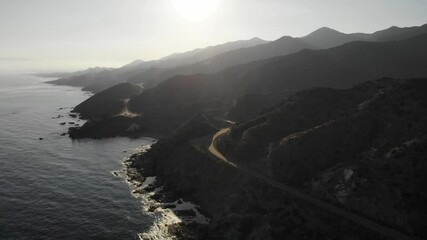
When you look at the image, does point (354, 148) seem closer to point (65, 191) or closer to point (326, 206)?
point (326, 206)

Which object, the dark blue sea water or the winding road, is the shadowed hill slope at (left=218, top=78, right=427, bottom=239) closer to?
the winding road

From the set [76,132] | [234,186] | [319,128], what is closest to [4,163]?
[76,132]

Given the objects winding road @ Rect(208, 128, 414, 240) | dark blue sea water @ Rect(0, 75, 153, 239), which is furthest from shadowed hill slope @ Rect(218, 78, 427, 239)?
dark blue sea water @ Rect(0, 75, 153, 239)

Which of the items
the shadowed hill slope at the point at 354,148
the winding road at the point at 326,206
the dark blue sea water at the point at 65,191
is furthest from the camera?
the dark blue sea water at the point at 65,191

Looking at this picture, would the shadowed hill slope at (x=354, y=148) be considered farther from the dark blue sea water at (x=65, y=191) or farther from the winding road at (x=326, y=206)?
the dark blue sea water at (x=65, y=191)

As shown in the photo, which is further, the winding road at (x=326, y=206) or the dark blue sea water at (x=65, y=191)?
the dark blue sea water at (x=65, y=191)

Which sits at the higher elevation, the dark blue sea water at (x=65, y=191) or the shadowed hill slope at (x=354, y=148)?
the shadowed hill slope at (x=354, y=148)

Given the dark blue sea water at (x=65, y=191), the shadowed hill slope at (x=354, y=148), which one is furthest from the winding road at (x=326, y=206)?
the dark blue sea water at (x=65, y=191)

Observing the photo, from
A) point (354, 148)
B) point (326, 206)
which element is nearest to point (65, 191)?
point (326, 206)
